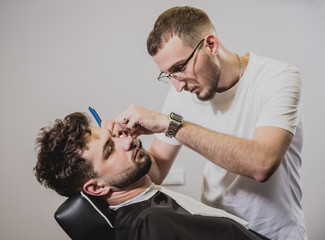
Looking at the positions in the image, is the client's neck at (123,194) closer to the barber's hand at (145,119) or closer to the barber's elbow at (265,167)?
the barber's hand at (145,119)

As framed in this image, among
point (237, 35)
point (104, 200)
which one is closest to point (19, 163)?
point (104, 200)

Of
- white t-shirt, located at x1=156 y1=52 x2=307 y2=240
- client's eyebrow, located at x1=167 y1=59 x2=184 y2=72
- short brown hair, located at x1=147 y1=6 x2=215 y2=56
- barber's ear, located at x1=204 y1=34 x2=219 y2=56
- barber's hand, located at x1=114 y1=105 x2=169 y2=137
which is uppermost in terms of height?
short brown hair, located at x1=147 y1=6 x2=215 y2=56

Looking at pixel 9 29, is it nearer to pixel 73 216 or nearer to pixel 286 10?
pixel 73 216

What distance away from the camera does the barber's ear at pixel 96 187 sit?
1236 millimetres

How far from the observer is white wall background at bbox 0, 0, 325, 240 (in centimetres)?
176

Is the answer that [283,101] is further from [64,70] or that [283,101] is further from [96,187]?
[64,70]

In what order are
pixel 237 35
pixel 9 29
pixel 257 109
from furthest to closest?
pixel 237 35 < pixel 9 29 < pixel 257 109

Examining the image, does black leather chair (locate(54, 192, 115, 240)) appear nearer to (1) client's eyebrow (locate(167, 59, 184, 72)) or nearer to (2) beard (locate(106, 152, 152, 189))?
(2) beard (locate(106, 152, 152, 189))

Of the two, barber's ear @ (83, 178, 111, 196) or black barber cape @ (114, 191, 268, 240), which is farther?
barber's ear @ (83, 178, 111, 196)

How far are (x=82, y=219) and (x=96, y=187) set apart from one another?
21cm

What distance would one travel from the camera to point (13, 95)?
5.78 feet

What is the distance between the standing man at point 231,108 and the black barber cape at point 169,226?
0.15 metres

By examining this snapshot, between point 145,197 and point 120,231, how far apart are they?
21 centimetres

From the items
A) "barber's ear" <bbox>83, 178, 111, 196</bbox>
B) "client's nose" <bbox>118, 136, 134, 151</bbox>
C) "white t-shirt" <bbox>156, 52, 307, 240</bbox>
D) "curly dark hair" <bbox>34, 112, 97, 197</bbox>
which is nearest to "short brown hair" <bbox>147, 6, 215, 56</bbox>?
"white t-shirt" <bbox>156, 52, 307, 240</bbox>
